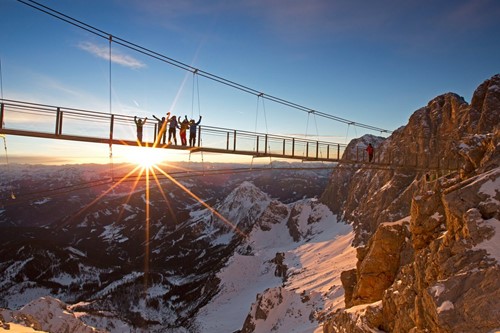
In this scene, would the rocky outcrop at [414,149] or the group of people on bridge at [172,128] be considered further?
the rocky outcrop at [414,149]

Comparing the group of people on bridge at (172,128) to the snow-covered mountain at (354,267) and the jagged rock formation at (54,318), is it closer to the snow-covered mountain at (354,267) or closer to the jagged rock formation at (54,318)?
the snow-covered mountain at (354,267)

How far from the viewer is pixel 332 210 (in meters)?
140

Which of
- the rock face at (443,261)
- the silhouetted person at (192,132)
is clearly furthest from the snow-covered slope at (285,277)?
the silhouetted person at (192,132)

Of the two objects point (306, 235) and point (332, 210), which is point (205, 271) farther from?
point (332, 210)

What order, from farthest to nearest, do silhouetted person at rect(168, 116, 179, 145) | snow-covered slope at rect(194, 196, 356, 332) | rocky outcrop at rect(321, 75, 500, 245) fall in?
snow-covered slope at rect(194, 196, 356, 332) → rocky outcrop at rect(321, 75, 500, 245) → silhouetted person at rect(168, 116, 179, 145)

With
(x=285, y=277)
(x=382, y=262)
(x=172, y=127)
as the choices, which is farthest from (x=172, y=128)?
(x=285, y=277)

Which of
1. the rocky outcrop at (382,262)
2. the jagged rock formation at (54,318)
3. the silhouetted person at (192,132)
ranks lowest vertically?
the jagged rock formation at (54,318)

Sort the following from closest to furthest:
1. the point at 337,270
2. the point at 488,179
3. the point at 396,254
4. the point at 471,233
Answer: the point at 471,233
the point at 488,179
the point at 396,254
the point at 337,270

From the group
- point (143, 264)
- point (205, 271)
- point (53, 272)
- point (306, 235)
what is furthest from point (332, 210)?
point (53, 272)

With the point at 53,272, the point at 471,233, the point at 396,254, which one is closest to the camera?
the point at 471,233

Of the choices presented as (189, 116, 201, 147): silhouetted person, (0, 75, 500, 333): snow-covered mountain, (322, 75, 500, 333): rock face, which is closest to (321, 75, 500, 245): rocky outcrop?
(0, 75, 500, 333): snow-covered mountain

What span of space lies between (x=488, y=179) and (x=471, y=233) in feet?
10.9

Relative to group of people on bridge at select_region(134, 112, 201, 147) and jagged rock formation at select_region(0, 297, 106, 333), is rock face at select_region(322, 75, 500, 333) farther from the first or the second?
jagged rock formation at select_region(0, 297, 106, 333)

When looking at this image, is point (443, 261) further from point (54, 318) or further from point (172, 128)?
point (54, 318)
